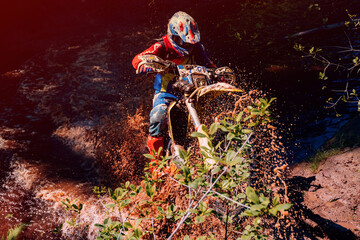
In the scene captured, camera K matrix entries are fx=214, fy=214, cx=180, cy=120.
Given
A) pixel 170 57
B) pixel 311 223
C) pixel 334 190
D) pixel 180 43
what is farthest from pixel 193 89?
pixel 334 190

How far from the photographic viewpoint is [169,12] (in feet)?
42.5

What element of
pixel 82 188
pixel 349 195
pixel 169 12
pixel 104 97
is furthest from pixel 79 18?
pixel 349 195

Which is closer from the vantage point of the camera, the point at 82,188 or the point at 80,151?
the point at 82,188

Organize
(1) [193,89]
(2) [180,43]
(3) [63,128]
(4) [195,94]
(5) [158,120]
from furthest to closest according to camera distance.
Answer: (3) [63,128], (5) [158,120], (2) [180,43], (1) [193,89], (4) [195,94]

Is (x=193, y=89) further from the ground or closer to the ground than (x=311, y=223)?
further from the ground

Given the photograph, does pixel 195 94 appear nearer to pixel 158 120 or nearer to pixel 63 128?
pixel 158 120

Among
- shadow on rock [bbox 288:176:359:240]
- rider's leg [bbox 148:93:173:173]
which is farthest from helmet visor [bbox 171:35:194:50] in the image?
shadow on rock [bbox 288:176:359:240]

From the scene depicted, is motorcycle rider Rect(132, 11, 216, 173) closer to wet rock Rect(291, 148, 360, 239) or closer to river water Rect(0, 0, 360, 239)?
river water Rect(0, 0, 360, 239)

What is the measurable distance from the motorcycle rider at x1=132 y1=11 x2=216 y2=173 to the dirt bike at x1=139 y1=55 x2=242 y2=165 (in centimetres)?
10

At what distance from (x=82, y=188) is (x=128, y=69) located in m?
5.66

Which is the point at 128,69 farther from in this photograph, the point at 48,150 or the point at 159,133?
the point at 159,133

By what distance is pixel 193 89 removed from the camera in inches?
111

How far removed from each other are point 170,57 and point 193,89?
102cm

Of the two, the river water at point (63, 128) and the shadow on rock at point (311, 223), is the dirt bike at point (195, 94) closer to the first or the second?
the shadow on rock at point (311, 223)
